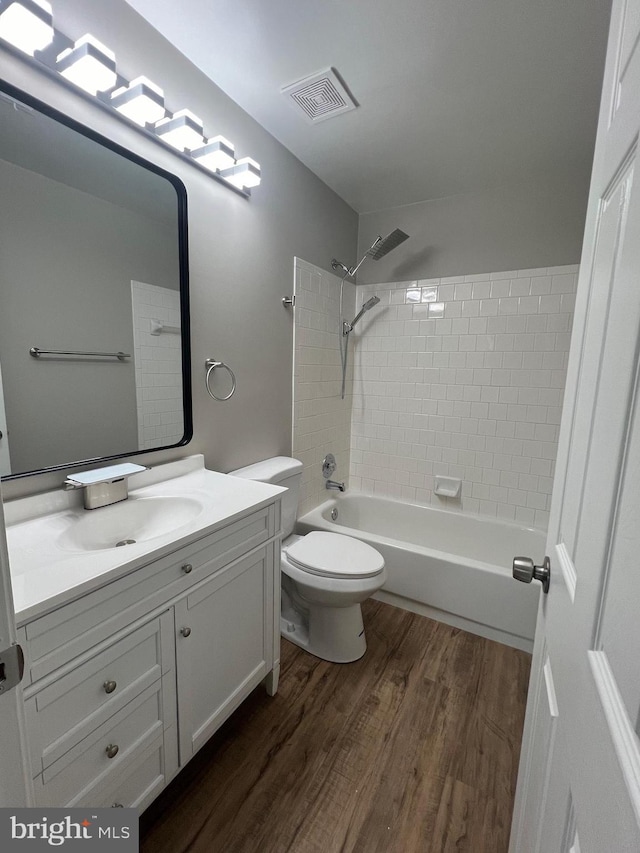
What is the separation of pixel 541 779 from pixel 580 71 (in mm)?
2180

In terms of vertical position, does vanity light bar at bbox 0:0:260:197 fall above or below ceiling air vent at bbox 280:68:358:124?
below

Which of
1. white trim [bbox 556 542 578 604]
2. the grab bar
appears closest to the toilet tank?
the grab bar

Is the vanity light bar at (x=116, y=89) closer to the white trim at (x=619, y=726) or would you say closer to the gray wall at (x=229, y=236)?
the gray wall at (x=229, y=236)

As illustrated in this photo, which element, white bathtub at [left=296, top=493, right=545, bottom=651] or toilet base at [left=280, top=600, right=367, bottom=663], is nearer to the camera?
toilet base at [left=280, top=600, right=367, bottom=663]

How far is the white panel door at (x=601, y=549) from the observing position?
0.36 m

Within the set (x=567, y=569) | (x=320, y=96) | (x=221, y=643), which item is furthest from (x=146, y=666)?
(x=320, y=96)

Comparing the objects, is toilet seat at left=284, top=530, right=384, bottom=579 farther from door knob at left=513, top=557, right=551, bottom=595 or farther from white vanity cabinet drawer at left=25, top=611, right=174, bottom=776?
door knob at left=513, top=557, right=551, bottom=595

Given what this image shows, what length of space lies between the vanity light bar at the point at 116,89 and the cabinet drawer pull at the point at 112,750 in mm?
1793

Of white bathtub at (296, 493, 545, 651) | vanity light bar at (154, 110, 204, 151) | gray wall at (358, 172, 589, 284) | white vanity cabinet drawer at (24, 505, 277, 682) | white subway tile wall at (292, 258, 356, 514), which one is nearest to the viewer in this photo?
white vanity cabinet drawer at (24, 505, 277, 682)

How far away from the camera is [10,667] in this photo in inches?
16.5

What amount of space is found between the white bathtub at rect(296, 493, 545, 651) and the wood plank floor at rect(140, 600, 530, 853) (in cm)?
21

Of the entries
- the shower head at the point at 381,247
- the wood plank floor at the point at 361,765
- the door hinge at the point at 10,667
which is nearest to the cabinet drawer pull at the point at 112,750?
the wood plank floor at the point at 361,765

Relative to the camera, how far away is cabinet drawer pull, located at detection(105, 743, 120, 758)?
35.4 inches

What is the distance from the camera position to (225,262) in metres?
1.69
